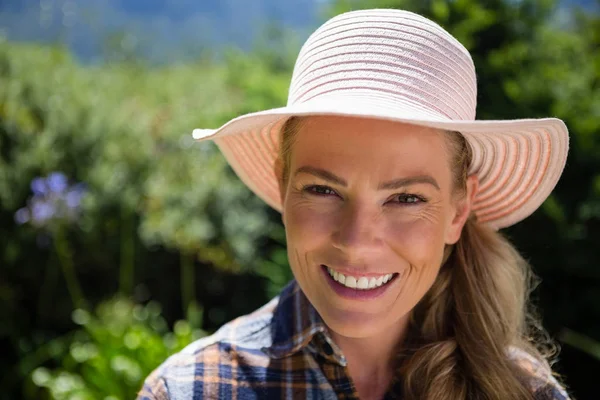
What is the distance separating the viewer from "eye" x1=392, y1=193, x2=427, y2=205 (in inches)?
62.8

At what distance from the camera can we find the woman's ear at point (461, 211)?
1791 millimetres

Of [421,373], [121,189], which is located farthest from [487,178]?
[121,189]

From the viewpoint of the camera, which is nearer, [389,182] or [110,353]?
[389,182]

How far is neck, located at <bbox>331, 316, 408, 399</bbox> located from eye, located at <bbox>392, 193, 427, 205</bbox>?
1.55 ft

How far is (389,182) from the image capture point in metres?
1.54

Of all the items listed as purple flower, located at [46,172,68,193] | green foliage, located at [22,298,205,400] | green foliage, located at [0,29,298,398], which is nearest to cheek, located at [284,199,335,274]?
green foliage, located at [22,298,205,400]

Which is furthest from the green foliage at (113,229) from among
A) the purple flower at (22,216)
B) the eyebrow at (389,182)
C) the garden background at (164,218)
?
the eyebrow at (389,182)

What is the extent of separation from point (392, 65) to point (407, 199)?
0.33 metres

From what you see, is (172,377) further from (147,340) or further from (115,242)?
(115,242)

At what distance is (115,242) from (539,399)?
3.01 meters

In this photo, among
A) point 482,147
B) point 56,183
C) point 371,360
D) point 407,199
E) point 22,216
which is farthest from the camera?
point 22,216

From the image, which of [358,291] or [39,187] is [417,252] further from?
[39,187]

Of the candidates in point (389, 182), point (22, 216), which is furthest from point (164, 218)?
point (389, 182)

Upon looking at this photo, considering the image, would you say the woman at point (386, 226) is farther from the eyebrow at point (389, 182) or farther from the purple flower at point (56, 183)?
the purple flower at point (56, 183)
